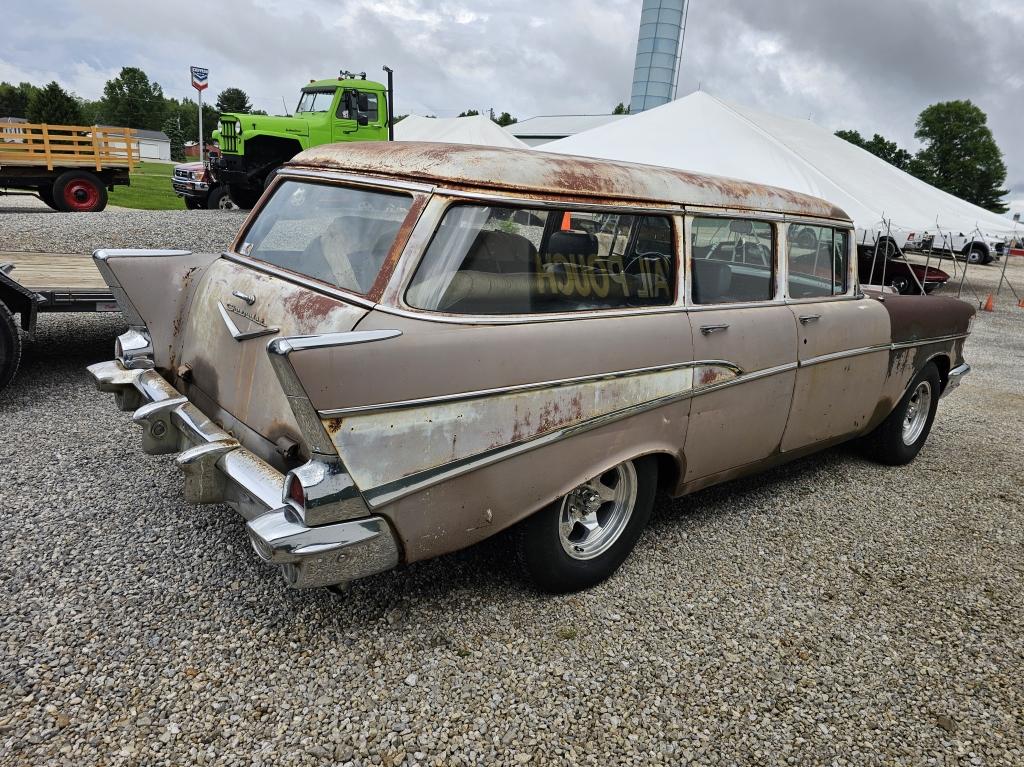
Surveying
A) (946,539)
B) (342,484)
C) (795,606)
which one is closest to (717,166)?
(946,539)

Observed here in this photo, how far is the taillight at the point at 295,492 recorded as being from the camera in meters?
2.18

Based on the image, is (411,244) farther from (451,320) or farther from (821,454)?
(821,454)

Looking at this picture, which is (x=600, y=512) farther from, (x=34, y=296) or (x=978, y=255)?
(x=978, y=255)

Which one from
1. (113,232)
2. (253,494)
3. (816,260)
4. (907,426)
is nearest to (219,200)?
(113,232)

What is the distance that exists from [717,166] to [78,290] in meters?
12.6

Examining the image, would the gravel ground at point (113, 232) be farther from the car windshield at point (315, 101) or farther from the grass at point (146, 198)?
the grass at point (146, 198)

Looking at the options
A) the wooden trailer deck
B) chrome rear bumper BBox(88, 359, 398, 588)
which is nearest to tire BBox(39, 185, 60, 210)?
the wooden trailer deck

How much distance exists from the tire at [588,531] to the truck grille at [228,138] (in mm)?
13960

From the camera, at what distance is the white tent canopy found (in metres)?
13.7

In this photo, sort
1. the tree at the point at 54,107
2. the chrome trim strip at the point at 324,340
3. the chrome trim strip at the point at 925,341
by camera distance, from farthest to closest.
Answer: the tree at the point at 54,107, the chrome trim strip at the point at 925,341, the chrome trim strip at the point at 324,340

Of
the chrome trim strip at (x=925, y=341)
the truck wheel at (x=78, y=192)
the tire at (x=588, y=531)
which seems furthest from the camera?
the truck wheel at (x=78, y=192)

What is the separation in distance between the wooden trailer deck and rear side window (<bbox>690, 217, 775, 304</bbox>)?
165 inches

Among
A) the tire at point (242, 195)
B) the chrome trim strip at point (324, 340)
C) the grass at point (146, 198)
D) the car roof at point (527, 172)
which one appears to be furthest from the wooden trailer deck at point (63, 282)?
the grass at point (146, 198)

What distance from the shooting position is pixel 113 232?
10.5 m
